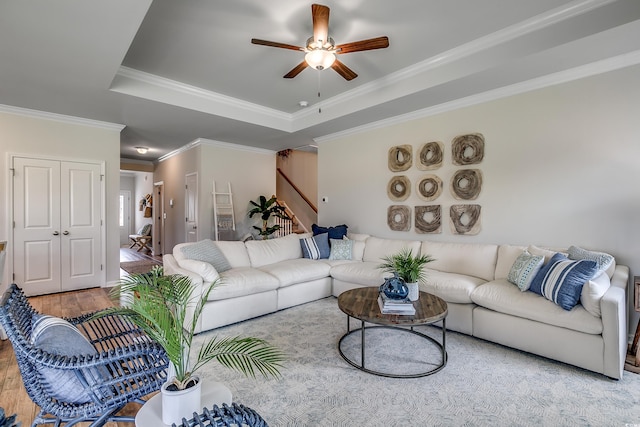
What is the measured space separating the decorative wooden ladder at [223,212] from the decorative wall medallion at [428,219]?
12.3ft

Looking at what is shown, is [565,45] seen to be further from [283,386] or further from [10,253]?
[10,253]

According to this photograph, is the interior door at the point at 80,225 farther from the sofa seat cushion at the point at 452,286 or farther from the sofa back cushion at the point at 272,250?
the sofa seat cushion at the point at 452,286

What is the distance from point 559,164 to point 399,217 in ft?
6.73

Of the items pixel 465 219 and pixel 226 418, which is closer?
pixel 226 418

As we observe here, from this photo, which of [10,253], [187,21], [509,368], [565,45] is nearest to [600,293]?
[509,368]

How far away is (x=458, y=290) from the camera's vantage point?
303 cm

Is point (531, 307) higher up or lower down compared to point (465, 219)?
lower down

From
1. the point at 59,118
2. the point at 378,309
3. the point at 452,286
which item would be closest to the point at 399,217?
the point at 452,286

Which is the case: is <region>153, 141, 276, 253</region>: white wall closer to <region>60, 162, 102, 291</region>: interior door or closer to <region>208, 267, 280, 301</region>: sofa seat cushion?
<region>60, 162, 102, 291</region>: interior door

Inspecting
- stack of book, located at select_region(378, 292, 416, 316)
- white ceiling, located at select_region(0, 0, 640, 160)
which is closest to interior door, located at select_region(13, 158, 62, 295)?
white ceiling, located at select_region(0, 0, 640, 160)

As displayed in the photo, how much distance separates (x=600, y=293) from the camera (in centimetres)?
227

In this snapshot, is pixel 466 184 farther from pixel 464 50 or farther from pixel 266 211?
pixel 266 211

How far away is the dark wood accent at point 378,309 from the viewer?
88.4 inches

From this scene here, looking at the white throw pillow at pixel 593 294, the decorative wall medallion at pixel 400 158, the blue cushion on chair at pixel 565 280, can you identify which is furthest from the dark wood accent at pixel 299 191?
the white throw pillow at pixel 593 294
